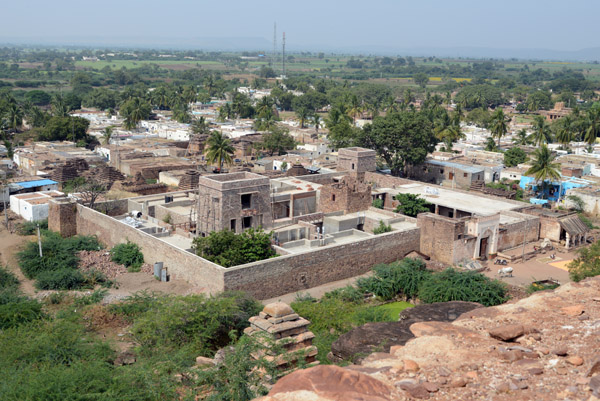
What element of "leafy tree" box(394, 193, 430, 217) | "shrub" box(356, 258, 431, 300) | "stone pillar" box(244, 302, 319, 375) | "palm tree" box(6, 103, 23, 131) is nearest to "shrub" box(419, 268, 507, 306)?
"shrub" box(356, 258, 431, 300)

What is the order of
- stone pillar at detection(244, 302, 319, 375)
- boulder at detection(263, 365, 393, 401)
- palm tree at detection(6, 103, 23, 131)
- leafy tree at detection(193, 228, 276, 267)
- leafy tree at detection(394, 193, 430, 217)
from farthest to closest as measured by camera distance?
palm tree at detection(6, 103, 23, 131) < leafy tree at detection(394, 193, 430, 217) < leafy tree at detection(193, 228, 276, 267) < stone pillar at detection(244, 302, 319, 375) < boulder at detection(263, 365, 393, 401)

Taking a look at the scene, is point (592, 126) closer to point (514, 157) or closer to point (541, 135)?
point (541, 135)

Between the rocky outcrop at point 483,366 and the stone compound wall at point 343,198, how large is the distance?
18804 millimetres

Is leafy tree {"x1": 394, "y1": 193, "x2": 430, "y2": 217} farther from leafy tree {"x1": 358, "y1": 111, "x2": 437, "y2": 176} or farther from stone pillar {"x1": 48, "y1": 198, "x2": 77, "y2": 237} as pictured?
stone pillar {"x1": 48, "y1": 198, "x2": 77, "y2": 237}

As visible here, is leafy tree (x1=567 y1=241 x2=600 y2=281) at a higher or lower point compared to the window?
lower

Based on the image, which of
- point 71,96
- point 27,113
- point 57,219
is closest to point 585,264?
point 57,219

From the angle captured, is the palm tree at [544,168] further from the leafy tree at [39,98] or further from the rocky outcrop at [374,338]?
the leafy tree at [39,98]

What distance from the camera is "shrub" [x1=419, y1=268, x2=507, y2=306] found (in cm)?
2008

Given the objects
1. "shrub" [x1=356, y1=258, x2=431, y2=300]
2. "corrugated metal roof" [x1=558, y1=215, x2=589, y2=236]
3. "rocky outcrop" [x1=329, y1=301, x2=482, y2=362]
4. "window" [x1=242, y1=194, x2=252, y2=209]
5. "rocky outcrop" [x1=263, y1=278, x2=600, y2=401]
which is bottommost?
"shrub" [x1=356, y1=258, x2=431, y2=300]

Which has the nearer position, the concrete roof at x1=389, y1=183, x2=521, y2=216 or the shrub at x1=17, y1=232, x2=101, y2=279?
the shrub at x1=17, y1=232, x2=101, y2=279

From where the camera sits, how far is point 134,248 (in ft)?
80.7

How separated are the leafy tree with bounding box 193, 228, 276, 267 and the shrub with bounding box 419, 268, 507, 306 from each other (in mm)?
6062

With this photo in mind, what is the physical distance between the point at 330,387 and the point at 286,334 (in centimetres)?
385

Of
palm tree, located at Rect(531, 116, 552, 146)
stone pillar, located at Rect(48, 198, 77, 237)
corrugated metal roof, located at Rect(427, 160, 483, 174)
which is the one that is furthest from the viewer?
palm tree, located at Rect(531, 116, 552, 146)
